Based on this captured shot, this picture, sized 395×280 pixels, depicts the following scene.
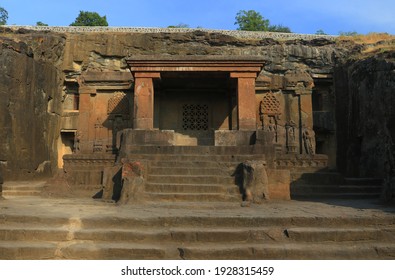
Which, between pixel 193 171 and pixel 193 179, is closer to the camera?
pixel 193 179

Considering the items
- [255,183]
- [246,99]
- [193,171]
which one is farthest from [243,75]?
[255,183]

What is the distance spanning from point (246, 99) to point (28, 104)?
9005 millimetres

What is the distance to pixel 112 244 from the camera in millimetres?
3908

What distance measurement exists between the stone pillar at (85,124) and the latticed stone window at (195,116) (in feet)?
10.6

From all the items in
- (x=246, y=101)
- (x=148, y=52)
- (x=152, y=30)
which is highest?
(x=152, y=30)

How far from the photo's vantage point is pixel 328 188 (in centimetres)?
836

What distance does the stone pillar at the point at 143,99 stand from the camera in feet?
30.9

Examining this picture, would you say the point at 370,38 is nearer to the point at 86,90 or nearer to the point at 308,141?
the point at 308,141

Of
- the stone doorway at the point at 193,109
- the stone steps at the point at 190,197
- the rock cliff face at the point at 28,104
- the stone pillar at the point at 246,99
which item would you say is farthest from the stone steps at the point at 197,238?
the rock cliff face at the point at 28,104

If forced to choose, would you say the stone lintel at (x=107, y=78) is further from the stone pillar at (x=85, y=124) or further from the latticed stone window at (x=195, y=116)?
the latticed stone window at (x=195, y=116)

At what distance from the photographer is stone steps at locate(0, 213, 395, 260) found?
373 cm
